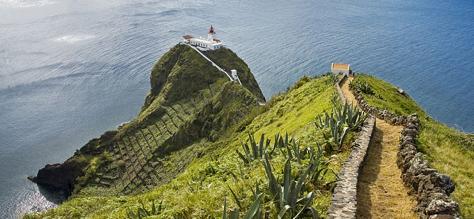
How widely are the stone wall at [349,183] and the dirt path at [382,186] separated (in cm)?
36

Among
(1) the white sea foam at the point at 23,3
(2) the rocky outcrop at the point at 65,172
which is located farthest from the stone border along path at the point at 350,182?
(1) the white sea foam at the point at 23,3

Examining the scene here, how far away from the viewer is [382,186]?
14039 millimetres

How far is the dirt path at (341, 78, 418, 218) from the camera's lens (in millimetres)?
12195

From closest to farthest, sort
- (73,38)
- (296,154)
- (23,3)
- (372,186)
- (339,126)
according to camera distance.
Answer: (372,186), (296,154), (339,126), (73,38), (23,3)

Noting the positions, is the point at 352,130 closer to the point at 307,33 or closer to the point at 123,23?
the point at 307,33

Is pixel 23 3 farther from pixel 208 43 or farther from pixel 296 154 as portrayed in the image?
pixel 296 154

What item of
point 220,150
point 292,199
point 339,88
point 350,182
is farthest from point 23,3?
point 292,199

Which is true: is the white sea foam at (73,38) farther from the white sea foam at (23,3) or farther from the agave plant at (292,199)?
the agave plant at (292,199)

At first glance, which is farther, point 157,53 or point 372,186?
point 157,53

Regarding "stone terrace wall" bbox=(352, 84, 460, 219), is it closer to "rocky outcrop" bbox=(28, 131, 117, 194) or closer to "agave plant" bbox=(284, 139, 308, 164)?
"agave plant" bbox=(284, 139, 308, 164)

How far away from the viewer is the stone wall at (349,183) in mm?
11062

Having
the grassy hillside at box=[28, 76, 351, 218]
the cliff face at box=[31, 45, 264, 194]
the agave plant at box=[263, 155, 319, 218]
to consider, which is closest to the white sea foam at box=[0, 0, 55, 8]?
the cliff face at box=[31, 45, 264, 194]

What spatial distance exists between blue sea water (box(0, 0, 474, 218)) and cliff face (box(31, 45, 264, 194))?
6.07m

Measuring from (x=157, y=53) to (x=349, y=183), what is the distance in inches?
4700
